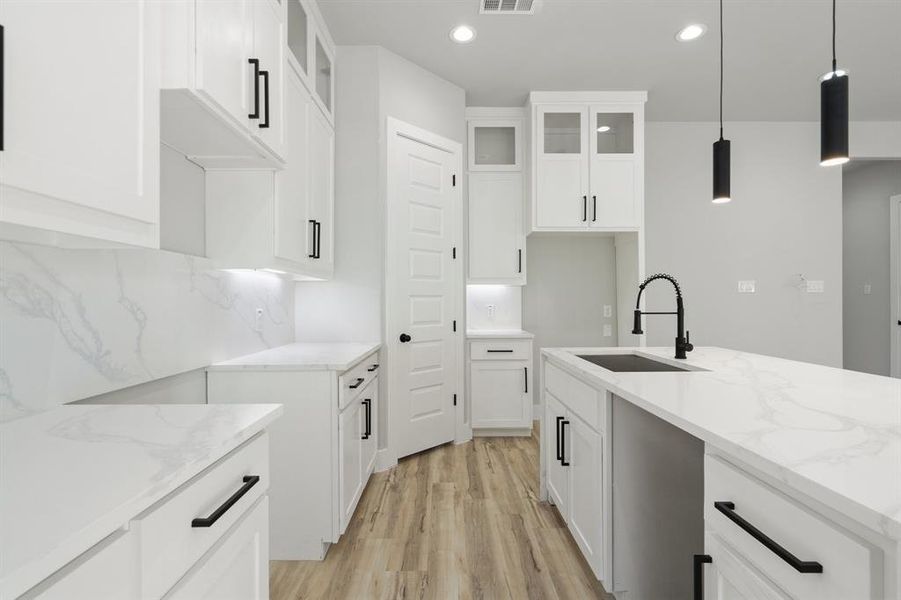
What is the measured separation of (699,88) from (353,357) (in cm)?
363

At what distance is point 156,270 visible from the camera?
1529mm

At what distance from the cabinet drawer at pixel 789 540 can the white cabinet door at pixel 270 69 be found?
5.56 ft

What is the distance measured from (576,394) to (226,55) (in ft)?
5.88

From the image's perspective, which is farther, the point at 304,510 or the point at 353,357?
the point at 353,357

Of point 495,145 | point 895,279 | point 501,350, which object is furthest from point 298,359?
point 895,279

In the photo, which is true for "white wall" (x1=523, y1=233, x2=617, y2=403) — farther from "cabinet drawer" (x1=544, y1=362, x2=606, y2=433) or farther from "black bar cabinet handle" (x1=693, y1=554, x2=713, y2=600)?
"black bar cabinet handle" (x1=693, y1=554, x2=713, y2=600)

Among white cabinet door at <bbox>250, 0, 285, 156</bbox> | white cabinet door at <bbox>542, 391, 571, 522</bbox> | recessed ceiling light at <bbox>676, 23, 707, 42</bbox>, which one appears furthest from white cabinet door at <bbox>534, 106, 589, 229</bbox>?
white cabinet door at <bbox>250, 0, 285, 156</bbox>

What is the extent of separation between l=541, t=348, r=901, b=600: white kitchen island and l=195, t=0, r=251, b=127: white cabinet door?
1498 mm

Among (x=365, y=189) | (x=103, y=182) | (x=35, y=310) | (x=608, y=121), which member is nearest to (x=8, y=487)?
(x=103, y=182)

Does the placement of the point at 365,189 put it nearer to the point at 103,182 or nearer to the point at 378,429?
the point at 378,429

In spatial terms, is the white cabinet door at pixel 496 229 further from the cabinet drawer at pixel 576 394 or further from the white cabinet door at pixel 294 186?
the white cabinet door at pixel 294 186

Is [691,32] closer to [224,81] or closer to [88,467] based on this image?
[224,81]

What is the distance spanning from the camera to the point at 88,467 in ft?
2.30

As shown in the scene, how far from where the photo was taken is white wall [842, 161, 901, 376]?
4781 millimetres
